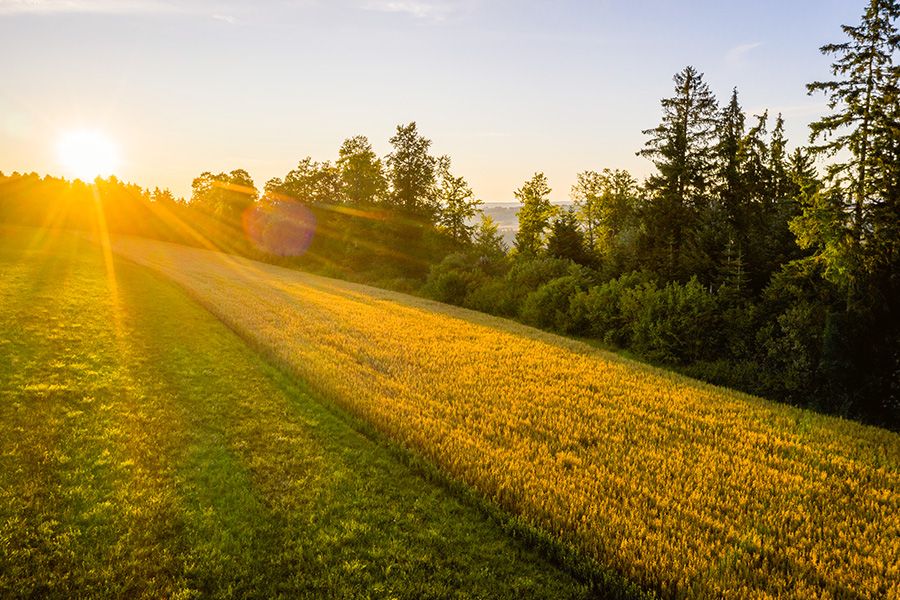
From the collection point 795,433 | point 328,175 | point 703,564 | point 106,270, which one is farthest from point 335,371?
point 328,175

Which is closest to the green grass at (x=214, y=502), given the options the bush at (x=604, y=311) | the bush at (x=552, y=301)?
the bush at (x=604, y=311)

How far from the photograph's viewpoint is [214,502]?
694cm

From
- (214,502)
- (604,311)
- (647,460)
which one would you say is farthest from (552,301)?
(214,502)

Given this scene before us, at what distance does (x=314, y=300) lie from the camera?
1227 inches

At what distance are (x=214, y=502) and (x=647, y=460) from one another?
7.35m

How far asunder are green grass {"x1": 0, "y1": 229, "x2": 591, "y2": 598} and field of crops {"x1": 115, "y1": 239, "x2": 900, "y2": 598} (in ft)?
3.10

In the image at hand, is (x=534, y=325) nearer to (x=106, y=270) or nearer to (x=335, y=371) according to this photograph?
(x=335, y=371)

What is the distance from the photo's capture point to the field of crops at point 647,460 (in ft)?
19.4

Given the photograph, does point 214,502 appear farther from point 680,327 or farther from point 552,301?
point 552,301

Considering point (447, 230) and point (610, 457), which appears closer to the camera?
point (610, 457)

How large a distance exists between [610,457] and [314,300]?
83.2 ft

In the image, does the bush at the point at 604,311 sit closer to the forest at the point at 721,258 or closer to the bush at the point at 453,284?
the forest at the point at 721,258

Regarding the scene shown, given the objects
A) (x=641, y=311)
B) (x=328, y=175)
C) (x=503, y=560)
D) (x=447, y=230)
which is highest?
(x=328, y=175)

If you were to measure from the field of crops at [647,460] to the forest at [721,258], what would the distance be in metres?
5.83
